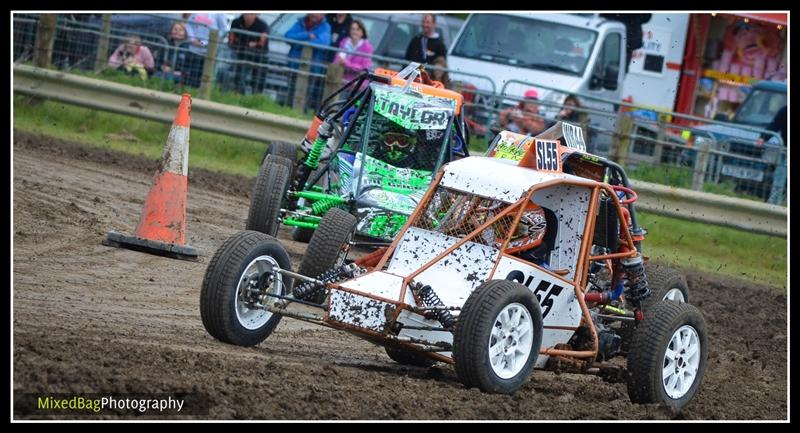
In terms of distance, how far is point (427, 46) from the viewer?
16.7 meters

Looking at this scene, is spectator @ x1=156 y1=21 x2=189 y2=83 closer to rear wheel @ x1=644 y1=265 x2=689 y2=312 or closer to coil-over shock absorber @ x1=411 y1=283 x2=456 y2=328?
rear wheel @ x1=644 y1=265 x2=689 y2=312

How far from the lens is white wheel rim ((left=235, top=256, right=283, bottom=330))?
22.8ft

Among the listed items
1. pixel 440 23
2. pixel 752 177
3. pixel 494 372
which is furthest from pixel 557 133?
pixel 440 23

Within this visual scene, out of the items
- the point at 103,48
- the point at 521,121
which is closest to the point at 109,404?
the point at 521,121

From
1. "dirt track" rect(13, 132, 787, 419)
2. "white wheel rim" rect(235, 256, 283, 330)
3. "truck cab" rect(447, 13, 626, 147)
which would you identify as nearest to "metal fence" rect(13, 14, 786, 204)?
"truck cab" rect(447, 13, 626, 147)

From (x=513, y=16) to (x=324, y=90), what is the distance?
3786mm

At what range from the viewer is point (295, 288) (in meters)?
7.21

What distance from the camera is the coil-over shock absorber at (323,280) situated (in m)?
7.13

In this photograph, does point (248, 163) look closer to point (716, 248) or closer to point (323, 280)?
point (716, 248)

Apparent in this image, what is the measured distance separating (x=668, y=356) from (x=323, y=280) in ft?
6.27

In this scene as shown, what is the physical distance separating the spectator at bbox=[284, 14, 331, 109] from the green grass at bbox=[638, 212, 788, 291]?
429cm

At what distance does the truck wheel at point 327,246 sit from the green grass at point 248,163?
623cm

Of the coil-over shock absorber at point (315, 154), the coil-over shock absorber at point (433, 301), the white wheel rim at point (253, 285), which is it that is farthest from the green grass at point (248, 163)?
the white wheel rim at point (253, 285)
